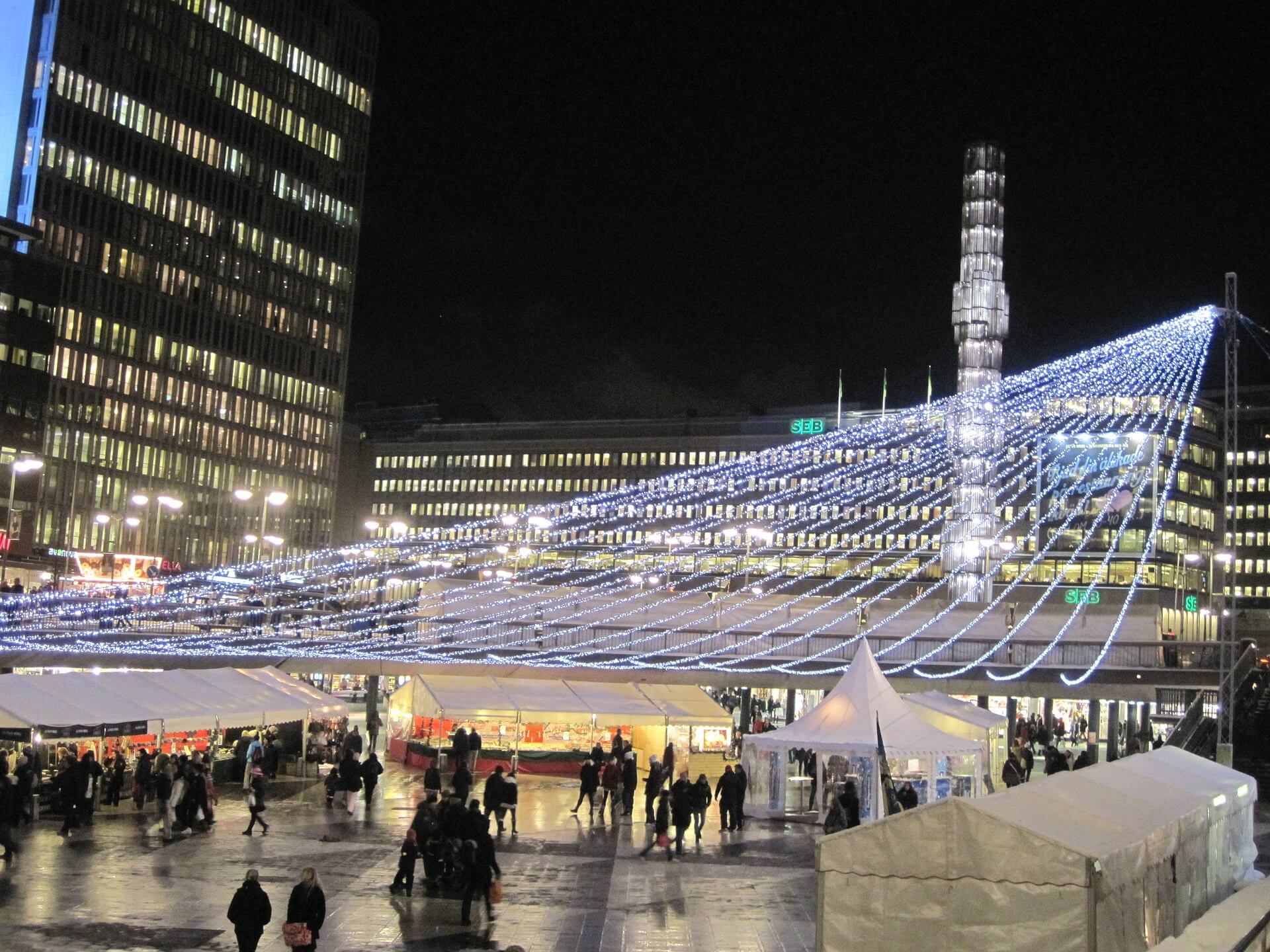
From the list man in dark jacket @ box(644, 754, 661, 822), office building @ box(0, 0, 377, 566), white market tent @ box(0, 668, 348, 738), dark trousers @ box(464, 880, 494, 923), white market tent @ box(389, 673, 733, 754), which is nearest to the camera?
dark trousers @ box(464, 880, 494, 923)

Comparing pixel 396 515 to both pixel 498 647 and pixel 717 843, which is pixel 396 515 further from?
pixel 717 843

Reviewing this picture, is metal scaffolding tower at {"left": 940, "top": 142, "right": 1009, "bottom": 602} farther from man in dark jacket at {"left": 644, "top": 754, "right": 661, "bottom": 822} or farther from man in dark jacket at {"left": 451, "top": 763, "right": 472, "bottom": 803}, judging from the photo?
man in dark jacket at {"left": 451, "top": 763, "right": 472, "bottom": 803}

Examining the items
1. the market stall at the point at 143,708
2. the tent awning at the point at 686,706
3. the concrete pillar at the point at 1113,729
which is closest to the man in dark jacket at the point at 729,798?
the market stall at the point at 143,708

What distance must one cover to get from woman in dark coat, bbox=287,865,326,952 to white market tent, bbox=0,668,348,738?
13.9 metres

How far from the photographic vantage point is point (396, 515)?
162125 millimetres

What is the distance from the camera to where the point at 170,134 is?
A: 110188 mm

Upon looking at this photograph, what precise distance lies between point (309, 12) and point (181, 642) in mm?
92796

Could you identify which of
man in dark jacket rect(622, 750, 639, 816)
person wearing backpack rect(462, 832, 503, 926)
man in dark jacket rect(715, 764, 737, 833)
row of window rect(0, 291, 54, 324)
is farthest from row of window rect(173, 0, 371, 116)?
person wearing backpack rect(462, 832, 503, 926)

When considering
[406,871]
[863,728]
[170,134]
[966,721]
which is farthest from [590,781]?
[170,134]

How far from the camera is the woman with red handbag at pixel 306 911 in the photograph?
12.2 metres

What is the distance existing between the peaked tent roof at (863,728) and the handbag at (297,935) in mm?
14592

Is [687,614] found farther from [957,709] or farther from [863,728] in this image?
[863,728]

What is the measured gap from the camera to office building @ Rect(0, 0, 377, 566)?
4033 inches

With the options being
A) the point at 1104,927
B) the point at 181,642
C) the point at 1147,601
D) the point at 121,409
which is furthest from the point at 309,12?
the point at 1104,927
